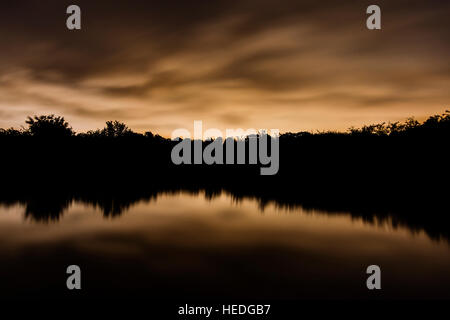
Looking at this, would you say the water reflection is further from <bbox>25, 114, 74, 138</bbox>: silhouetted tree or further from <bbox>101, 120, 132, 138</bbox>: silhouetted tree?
<bbox>101, 120, 132, 138</bbox>: silhouetted tree

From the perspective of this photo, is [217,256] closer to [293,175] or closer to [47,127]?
[293,175]

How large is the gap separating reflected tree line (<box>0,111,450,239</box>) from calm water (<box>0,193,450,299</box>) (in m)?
2.49

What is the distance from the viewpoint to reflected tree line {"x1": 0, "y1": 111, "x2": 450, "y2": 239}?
17.6 metres

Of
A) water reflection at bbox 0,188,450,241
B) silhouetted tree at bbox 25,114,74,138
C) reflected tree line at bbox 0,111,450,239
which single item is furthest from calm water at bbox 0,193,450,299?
silhouetted tree at bbox 25,114,74,138

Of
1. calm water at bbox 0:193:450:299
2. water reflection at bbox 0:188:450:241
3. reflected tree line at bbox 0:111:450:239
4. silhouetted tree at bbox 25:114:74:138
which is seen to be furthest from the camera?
silhouetted tree at bbox 25:114:74:138

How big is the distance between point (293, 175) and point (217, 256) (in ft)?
99.1

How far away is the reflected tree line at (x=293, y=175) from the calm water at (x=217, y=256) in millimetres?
2486

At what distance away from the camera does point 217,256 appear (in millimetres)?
8625

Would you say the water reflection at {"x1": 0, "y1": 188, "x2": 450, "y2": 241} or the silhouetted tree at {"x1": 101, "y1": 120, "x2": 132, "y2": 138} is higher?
the silhouetted tree at {"x1": 101, "y1": 120, "x2": 132, "y2": 138}

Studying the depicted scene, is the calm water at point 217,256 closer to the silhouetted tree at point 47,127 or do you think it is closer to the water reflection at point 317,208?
the water reflection at point 317,208

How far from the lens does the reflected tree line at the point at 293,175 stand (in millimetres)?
17625

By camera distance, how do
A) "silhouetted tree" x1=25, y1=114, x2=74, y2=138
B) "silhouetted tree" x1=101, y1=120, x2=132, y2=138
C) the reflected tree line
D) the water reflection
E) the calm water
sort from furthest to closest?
"silhouetted tree" x1=101, y1=120, x2=132, y2=138, "silhouetted tree" x1=25, y1=114, x2=74, y2=138, the reflected tree line, the water reflection, the calm water

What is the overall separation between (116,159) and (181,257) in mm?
51337

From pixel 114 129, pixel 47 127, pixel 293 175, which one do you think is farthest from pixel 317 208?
pixel 114 129
